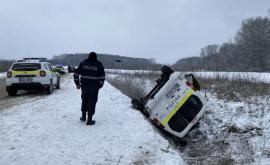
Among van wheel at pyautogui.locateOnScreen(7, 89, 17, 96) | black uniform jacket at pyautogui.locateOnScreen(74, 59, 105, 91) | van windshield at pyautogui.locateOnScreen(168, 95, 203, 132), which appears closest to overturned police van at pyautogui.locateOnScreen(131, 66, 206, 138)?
van windshield at pyautogui.locateOnScreen(168, 95, 203, 132)

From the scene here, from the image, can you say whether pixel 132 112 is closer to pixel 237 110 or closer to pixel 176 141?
pixel 176 141

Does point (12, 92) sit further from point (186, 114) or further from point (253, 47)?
point (253, 47)

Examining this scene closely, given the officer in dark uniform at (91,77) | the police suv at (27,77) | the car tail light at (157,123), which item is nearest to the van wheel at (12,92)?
the police suv at (27,77)

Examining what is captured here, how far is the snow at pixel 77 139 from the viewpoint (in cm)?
795

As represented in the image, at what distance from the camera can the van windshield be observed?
A: 1164cm

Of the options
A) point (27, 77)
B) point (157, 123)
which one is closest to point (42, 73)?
point (27, 77)

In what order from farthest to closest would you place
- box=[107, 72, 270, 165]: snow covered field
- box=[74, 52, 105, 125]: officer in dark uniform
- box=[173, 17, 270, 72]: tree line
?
box=[173, 17, 270, 72]: tree line < box=[74, 52, 105, 125]: officer in dark uniform < box=[107, 72, 270, 165]: snow covered field

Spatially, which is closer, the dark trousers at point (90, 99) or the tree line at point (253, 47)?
the dark trousers at point (90, 99)

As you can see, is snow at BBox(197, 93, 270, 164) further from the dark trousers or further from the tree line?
the tree line

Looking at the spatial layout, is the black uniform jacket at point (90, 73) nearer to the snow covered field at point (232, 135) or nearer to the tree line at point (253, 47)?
the snow covered field at point (232, 135)

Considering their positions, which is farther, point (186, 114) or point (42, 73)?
point (42, 73)

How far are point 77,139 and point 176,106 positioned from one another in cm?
389

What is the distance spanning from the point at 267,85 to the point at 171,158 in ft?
33.7

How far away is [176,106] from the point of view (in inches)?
463
